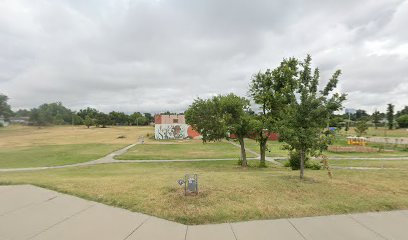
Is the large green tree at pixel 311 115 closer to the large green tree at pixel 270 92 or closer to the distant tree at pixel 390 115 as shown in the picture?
the large green tree at pixel 270 92

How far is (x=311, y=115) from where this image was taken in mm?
11383

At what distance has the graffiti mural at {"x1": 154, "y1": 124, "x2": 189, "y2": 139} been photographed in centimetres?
7744

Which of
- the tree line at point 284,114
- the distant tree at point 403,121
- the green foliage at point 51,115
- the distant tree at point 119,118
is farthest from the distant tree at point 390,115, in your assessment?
the green foliage at point 51,115

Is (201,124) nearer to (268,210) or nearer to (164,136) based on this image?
(268,210)

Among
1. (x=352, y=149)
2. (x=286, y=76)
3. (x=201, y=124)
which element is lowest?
(x=352, y=149)

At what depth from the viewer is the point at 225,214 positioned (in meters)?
7.02

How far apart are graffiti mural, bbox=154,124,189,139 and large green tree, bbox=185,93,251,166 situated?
49.7m

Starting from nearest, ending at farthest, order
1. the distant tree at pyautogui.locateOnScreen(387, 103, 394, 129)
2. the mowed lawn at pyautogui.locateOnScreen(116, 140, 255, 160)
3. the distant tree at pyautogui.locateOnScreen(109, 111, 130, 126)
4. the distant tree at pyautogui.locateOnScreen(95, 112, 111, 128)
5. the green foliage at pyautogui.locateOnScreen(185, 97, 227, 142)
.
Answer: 1. the green foliage at pyautogui.locateOnScreen(185, 97, 227, 142)
2. the mowed lawn at pyautogui.locateOnScreen(116, 140, 255, 160)
3. the distant tree at pyautogui.locateOnScreen(387, 103, 394, 129)
4. the distant tree at pyautogui.locateOnScreen(95, 112, 111, 128)
5. the distant tree at pyautogui.locateOnScreen(109, 111, 130, 126)

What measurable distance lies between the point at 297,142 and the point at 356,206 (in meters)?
4.06

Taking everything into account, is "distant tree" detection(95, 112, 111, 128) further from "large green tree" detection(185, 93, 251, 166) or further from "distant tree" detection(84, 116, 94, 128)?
"large green tree" detection(185, 93, 251, 166)

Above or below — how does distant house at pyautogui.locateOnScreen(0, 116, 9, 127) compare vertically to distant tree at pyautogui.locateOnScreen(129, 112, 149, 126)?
below

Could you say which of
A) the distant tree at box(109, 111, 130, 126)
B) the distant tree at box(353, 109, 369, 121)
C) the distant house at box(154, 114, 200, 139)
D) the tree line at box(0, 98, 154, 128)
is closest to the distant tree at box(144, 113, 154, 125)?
the tree line at box(0, 98, 154, 128)

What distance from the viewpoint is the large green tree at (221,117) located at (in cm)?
2542

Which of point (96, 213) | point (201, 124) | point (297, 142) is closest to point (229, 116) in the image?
point (201, 124)
